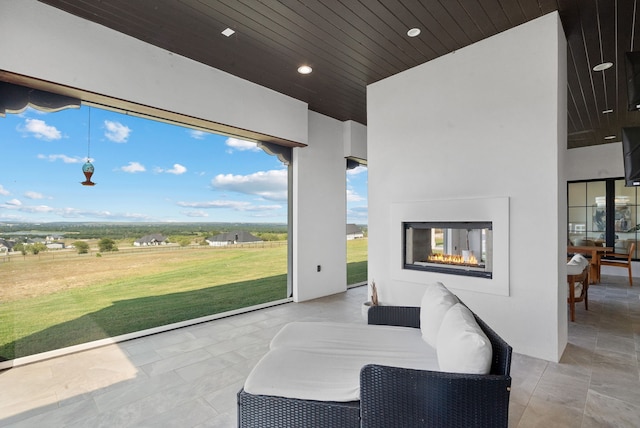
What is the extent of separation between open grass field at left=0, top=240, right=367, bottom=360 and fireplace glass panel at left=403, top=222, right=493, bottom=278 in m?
2.18

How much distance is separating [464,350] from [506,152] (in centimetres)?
241

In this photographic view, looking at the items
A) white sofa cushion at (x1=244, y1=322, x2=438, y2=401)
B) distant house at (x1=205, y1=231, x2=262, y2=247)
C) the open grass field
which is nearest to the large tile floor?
the open grass field

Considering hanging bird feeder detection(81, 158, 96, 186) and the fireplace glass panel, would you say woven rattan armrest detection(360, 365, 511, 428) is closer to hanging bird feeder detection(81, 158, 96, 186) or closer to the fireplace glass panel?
the fireplace glass panel

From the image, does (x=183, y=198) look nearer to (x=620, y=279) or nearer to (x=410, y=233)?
(x=410, y=233)

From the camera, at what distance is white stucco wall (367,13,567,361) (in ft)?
9.38

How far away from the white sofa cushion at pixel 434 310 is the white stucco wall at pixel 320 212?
3100 mm

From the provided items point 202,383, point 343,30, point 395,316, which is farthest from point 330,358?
point 343,30

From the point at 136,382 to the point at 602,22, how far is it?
5041 mm

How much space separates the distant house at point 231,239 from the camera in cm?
458

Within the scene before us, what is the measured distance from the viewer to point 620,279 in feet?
21.7

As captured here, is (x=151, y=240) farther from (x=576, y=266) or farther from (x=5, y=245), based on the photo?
(x=576, y=266)

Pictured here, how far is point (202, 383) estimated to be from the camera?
249 cm

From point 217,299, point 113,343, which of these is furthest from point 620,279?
point 113,343

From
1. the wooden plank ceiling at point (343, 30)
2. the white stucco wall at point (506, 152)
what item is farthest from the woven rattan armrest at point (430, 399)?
the wooden plank ceiling at point (343, 30)
